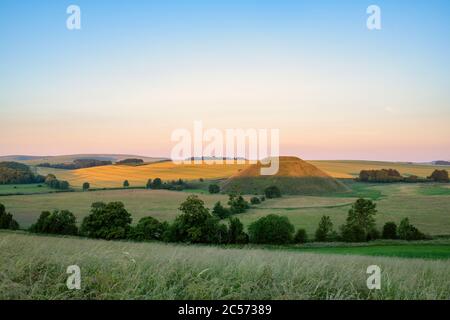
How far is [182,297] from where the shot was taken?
5.25 meters

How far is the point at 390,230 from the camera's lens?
4222cm

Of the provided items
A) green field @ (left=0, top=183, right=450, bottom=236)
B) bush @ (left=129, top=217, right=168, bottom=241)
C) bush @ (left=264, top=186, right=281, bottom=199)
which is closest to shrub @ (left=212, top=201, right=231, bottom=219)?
green field @ (left=0, top=183, right=450, bottom=236)

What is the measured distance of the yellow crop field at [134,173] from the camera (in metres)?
66.5

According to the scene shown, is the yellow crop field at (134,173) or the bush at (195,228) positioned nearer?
the bush at (195,228)

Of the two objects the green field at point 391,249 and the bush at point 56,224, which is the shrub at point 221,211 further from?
the bush at point 56,224

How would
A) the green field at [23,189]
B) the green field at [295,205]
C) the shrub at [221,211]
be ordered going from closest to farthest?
the green field at [295,205]
the shrub at [221,211]
the green field at [23,189]

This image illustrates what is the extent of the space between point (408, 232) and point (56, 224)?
36919mm

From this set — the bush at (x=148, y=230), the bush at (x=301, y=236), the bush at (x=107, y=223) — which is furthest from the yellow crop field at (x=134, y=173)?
the bush at (x=301, y=236)

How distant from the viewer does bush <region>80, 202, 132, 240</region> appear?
1490 inches

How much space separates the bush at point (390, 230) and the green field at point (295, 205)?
1.82 m

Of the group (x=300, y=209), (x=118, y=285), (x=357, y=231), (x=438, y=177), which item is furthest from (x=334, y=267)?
(x=438, y=177)

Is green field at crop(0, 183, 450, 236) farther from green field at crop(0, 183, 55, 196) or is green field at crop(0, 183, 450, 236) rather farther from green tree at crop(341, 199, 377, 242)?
green tree at crop(341, 199, 377, 242)

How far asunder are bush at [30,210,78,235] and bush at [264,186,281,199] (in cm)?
3668
